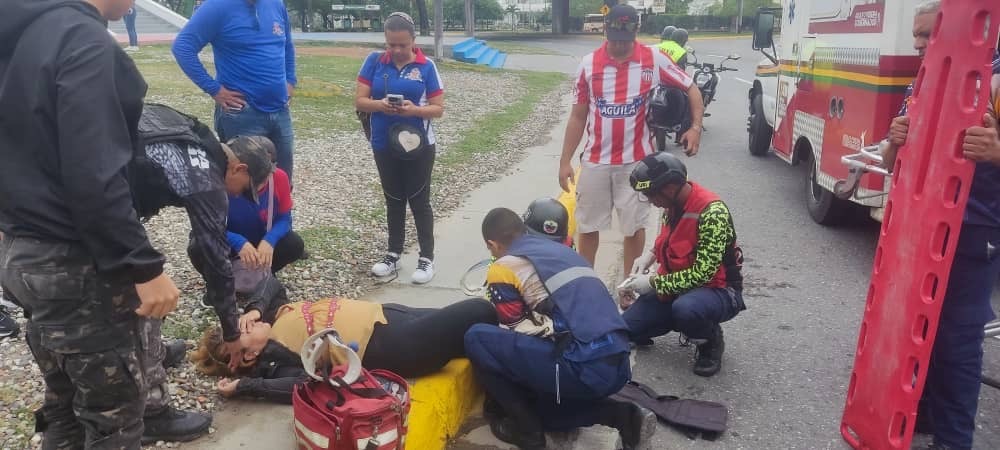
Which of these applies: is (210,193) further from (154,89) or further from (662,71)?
(154,89)

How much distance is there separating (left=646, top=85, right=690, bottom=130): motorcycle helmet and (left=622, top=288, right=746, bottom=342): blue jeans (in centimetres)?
122

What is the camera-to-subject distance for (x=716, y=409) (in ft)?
11.7

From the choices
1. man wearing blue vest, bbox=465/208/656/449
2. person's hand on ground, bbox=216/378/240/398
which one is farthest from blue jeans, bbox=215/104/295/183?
man wearing blue vest, bbox=465/208/656/449

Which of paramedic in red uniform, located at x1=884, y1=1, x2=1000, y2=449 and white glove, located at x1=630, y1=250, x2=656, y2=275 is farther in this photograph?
white glove, located at x1=630, y1=250, x2=656, y2=275

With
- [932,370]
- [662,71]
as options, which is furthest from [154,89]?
[932,370]

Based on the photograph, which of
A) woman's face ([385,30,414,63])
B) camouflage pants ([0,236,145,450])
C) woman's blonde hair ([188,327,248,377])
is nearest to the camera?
camouflage pants ([0,236,145,450])

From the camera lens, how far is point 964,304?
9.68 ft

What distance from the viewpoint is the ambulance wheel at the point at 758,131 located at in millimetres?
10039

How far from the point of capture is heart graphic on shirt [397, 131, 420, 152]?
4.73 metres

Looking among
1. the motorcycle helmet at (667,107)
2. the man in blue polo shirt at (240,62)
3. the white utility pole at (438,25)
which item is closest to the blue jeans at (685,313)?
the motorcycle helmet at (667,107)

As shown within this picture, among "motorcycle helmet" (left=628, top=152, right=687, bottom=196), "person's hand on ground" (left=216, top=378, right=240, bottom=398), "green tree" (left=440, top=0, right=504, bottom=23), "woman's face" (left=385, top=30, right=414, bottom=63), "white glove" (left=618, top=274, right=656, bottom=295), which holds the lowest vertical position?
"person's hand on ground" (left=216, top=378, right=240, bottom=398)

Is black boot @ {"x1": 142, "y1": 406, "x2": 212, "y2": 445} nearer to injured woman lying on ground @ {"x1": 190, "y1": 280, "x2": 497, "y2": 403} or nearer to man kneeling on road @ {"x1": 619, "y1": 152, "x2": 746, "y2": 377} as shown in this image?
injured woman lying on ground @ {"x1": 190, "y1": 280, "x2": 497, "y2": 403}

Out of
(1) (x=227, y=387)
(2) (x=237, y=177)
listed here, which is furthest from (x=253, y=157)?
(1) (x=227, y=387)

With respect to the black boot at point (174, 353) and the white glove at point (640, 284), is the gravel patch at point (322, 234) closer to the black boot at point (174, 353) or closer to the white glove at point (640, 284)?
the black boot at point (174, 353)
